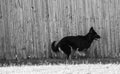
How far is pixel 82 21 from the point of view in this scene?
1156 cm

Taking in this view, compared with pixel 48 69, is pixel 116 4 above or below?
above

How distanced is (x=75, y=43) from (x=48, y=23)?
108 cm

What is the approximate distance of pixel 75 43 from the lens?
37.5 ft

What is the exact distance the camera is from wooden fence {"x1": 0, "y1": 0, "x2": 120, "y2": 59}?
11.5 m

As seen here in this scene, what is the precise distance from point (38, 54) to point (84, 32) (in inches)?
64.9

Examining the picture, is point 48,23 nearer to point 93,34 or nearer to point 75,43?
point 75,43

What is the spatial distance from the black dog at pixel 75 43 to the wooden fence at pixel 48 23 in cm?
29

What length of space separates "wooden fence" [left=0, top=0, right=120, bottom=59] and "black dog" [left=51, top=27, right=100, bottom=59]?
0.94 feet

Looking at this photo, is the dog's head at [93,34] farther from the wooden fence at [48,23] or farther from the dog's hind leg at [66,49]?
the dog's hind leg at [66,49]

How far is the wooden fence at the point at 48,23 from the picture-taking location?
11.5m

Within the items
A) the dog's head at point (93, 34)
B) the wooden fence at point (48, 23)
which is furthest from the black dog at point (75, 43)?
the wooden fence at point (48, 23)

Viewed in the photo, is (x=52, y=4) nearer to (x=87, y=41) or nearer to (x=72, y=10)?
(x=72, y=10)

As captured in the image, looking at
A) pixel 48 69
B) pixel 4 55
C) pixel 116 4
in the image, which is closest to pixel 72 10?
pixel 116 4

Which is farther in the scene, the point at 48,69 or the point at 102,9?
the point at 102,9
